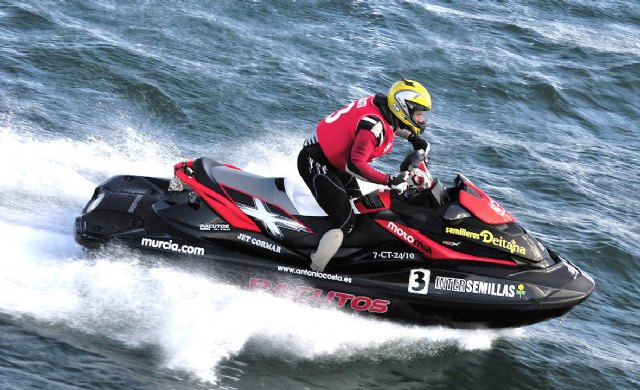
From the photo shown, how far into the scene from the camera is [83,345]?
742 cm

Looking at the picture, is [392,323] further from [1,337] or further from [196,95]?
[196,95]

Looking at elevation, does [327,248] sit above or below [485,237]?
below

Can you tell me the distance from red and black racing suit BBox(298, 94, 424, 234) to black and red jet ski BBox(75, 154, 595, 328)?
10.2 inches

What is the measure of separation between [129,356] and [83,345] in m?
0.40

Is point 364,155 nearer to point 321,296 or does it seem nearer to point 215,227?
point 321,296

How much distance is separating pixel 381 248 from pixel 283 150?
4946mm

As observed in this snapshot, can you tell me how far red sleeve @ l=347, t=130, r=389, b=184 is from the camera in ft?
25.2

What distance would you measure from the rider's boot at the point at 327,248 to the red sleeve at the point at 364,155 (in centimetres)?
63

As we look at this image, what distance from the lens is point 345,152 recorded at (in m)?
8.02

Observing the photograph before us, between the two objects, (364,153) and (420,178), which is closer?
(364,153)

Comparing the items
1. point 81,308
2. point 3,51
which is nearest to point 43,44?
point 3,51

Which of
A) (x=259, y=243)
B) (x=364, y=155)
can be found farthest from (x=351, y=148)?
(x=259, y=243)

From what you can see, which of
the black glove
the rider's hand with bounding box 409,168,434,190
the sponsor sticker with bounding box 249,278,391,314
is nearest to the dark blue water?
the sponsor sticker with bounding box 249,278,391,314

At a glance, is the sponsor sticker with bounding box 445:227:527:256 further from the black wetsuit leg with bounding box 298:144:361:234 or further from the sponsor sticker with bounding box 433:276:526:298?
the black wetsuit leg with bounding box 298:144:361:234
